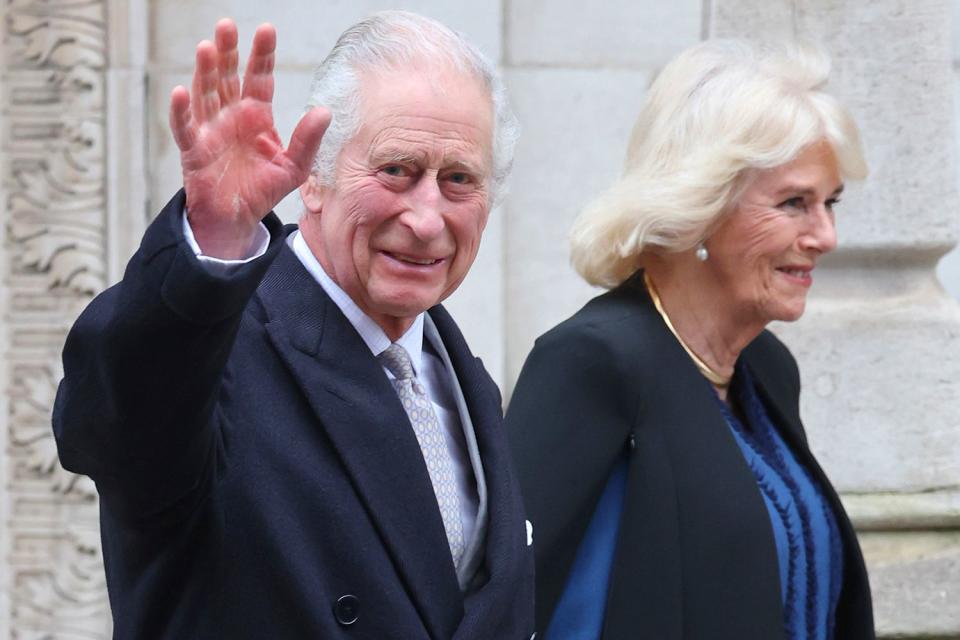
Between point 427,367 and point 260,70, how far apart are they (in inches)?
27.1

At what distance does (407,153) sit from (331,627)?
55 cm

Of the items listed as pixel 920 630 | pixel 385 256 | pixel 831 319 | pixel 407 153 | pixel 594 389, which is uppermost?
pixel 407 153

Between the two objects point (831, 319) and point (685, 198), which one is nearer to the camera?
point (685, 198)

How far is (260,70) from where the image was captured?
1448mm

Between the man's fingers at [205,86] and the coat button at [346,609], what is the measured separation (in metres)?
0.55

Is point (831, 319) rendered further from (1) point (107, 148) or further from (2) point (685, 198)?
(1) point (107, 148)

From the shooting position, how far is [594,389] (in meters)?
2.71

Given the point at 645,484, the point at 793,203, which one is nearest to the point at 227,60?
the point at 645,484

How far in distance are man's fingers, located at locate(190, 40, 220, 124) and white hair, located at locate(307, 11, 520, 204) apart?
1.52 feet

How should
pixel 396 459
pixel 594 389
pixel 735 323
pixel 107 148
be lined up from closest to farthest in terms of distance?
pixel 396 459 → pixel 594 389 → pixel 735 323 → pixel 107 148

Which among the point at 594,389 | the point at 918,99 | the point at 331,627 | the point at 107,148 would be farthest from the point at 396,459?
the point at 918,99

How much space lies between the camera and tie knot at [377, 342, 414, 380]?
1.93 metres

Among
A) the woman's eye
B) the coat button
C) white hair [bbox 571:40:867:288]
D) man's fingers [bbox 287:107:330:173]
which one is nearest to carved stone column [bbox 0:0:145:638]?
white hair [bbox 571:40:867:288]

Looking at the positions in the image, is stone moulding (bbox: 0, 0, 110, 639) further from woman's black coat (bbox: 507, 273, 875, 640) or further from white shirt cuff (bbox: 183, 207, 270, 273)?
white shirt cuff (bbox: 183, 207, 270, 273)
